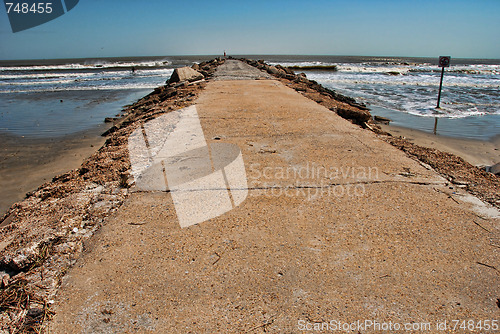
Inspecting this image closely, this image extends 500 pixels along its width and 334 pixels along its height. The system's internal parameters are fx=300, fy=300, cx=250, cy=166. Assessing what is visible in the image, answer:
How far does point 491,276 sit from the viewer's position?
198 centimetres

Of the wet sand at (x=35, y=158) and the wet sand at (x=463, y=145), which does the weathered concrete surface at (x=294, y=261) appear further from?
the wet sand at (x=463, y=145)

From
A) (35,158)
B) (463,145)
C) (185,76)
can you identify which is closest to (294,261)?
(35,158)

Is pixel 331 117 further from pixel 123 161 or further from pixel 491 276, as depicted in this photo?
pixel 491 276

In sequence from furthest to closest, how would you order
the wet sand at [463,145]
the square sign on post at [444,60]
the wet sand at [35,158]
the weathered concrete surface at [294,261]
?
the square sign on post at [444,60] < the wet sand at [463,145] < the wet sand at [35,158] < the weathered concrete surface at [294,261]

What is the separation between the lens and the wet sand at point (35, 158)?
4.74 m

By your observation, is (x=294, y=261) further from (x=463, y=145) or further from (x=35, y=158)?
(x=463, y=145)

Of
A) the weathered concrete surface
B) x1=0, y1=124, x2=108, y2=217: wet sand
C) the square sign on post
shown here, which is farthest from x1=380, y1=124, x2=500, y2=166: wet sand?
x1=0, y1=124, x2=108, y2=217: wet sand

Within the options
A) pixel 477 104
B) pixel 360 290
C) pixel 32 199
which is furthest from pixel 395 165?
pixel 477 104

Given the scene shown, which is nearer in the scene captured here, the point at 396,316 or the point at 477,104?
the point at 396,316

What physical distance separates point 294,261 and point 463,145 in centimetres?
632

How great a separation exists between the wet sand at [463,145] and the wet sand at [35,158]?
7212mm

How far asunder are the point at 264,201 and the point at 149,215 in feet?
3.54

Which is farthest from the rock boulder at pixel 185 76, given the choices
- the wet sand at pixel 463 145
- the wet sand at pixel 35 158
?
the wet sand at pixel 463 145

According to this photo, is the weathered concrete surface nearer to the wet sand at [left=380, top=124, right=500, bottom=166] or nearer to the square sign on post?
the wet sand at [left=380, top=124, right=500, bottom=166]
